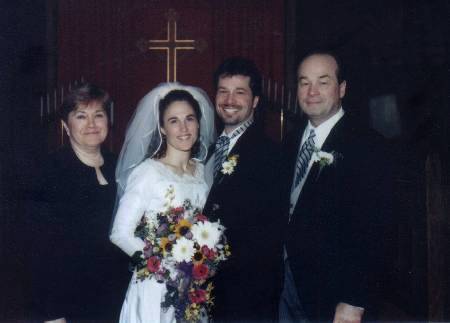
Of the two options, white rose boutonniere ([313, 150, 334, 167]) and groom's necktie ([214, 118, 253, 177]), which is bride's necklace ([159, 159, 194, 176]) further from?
white rose boutonniere ([313, 150, 334, 167])

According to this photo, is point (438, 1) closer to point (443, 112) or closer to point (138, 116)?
point (443, 112)

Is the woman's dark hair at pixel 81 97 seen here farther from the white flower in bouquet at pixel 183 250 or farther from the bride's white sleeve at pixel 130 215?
the white flower in bouquet at pixel 183 250

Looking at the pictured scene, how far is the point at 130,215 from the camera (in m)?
2.37

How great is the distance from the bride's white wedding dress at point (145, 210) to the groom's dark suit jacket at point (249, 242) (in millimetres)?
166

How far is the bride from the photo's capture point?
236cm

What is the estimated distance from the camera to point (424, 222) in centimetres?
328

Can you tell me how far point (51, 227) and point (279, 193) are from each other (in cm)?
113

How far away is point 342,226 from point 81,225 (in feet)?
4.18

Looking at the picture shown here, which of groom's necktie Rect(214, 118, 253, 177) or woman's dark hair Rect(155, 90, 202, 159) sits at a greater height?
woman's dark hair Rect(155, 90, 202, 159)

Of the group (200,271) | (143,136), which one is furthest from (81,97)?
(200,271)

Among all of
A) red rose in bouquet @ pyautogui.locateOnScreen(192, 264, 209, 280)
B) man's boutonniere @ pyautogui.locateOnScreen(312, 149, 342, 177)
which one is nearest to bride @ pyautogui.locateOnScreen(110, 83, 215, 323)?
red rose in bouquet @ pyautogui.locateOnScreen(192, 264, 209, 280)

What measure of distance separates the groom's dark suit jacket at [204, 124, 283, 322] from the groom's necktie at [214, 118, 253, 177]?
0.57 feet

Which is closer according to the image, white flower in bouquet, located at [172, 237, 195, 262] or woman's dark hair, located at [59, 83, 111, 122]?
white flower in bouquet, located at [172, 237, 195, 262]

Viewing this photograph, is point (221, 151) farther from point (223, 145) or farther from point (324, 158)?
point (324, 158)
